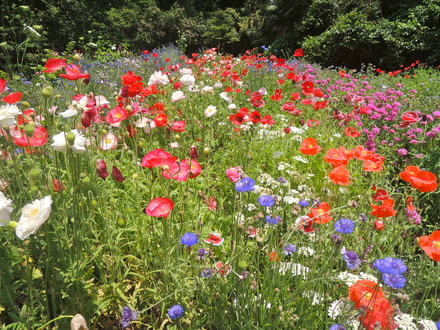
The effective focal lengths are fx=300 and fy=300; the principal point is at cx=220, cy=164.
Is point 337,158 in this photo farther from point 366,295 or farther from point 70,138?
point 70,138

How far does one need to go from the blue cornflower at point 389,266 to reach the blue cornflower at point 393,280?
18 mm

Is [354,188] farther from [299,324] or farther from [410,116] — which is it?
[299,324]

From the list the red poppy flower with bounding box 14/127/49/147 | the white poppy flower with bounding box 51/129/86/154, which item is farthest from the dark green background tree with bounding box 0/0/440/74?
the white poppy flower with bounding box 51/129/86/154

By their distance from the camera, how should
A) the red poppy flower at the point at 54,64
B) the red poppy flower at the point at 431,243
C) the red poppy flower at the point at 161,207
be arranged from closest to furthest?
the red poppy flower at the point at 431,243
the red poppy flower at the point at 161,207
the red poppy flower at the point at 54,64

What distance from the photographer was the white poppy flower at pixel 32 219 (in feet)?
2.76

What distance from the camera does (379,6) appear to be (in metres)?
9.93

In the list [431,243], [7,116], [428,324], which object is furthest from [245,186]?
[7,116]

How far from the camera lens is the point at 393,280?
88 centimetres

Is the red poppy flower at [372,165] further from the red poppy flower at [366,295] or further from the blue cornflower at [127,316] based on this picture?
the blue cornflower at [127,316]

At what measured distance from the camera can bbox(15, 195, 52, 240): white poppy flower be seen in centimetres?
84

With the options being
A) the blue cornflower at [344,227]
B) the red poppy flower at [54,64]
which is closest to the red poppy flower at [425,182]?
the blue cornflower at [344,227]

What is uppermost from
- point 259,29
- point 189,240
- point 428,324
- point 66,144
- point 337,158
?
point 66,144

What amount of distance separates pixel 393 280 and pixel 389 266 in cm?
6

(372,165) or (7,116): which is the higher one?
(7,116)
